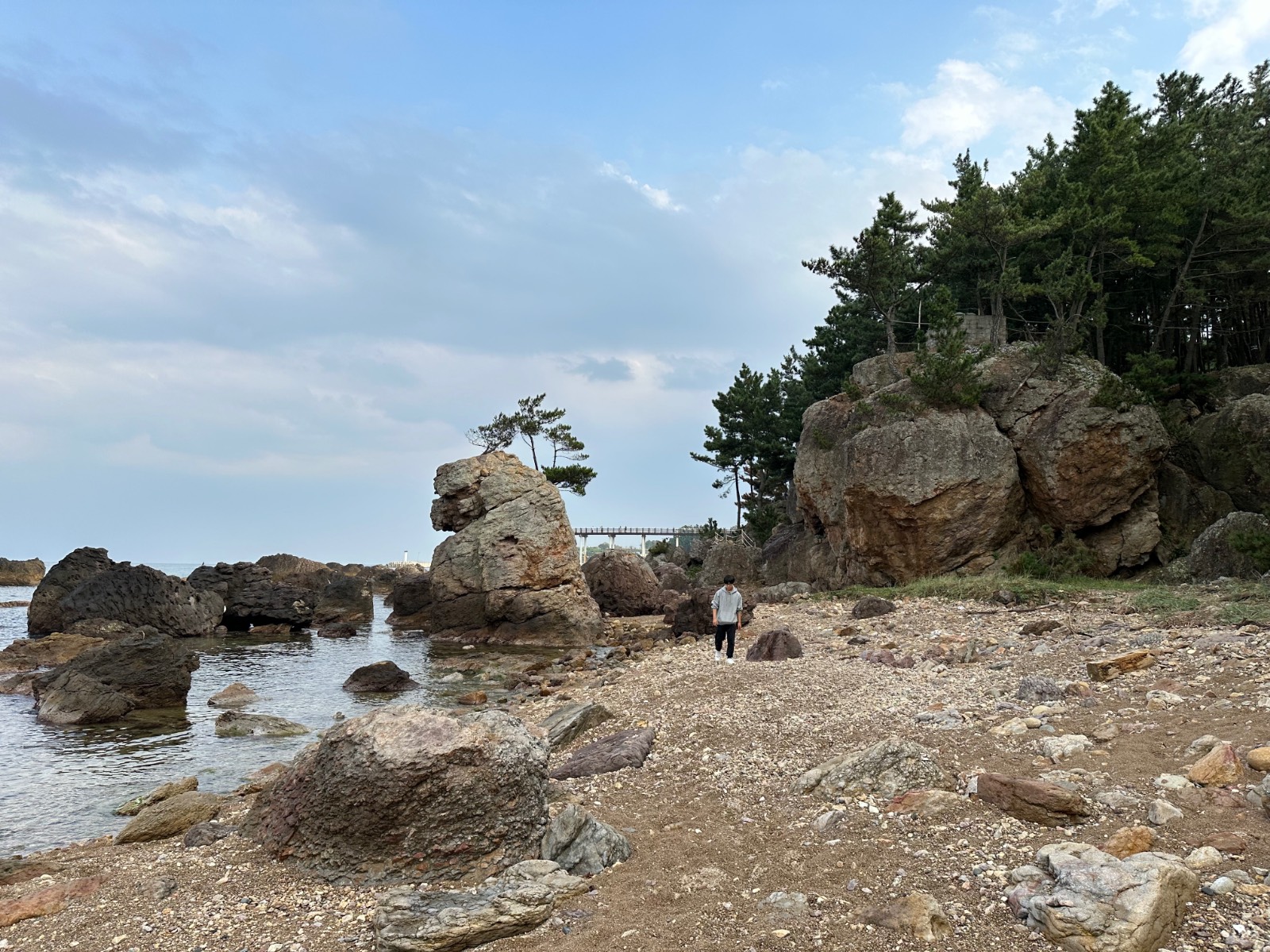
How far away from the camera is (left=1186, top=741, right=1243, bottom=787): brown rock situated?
20.1 feet

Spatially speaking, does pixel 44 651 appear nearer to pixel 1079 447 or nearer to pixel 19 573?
pixel 1079 447

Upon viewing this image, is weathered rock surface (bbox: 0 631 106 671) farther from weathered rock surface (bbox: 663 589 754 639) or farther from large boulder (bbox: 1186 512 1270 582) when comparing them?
large boulder (bbox: 1186 512 1270 582)

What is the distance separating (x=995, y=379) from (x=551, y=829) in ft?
85.8

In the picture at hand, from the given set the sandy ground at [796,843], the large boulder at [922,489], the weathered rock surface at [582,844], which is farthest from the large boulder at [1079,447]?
the weathered rock surface at [582,844]

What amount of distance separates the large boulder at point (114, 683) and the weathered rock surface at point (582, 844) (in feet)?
46.6

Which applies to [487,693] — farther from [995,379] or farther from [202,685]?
[995,379]

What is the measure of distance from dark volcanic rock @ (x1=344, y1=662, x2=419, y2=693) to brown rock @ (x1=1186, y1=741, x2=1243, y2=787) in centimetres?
1718

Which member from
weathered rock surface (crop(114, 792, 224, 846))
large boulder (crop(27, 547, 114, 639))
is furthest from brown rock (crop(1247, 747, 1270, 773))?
large boulder (crop(27, 547, 114, 639))

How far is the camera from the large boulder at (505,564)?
101ft

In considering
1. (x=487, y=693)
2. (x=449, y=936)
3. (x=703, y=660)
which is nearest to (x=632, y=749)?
(x=449, y=936)

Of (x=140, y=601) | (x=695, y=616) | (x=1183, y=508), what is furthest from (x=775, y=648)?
(x=140, y=601)

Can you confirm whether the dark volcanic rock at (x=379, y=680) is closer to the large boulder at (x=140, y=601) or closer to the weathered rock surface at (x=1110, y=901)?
the large boulder at (x=140, y=601)

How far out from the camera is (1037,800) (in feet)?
19.9

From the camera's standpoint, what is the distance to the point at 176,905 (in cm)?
593
